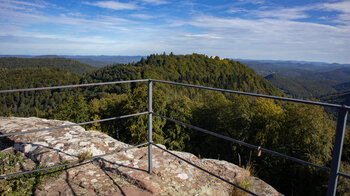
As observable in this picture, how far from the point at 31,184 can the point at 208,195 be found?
2086 mm

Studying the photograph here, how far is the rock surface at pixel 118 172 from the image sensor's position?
2.58 metres

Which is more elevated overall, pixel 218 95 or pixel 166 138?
pixel 218 95

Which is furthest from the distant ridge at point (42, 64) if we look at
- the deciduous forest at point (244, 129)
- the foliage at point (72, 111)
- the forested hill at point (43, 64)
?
the deciduous forest at point (244, 129)

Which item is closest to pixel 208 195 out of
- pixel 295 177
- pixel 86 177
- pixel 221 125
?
pixel 86 177

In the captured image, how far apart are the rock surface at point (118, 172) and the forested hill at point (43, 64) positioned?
6227 inches

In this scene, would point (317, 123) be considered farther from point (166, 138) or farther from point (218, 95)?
point (166, 138)

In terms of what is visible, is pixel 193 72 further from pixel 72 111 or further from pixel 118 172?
pixel 118 172

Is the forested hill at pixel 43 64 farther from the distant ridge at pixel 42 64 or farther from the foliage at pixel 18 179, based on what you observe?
the foliage at pixel 18 179

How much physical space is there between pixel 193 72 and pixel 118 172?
10156cm

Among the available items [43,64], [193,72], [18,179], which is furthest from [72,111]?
[43,64]

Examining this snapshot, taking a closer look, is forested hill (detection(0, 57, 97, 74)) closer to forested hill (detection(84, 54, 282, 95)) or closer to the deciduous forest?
forested hill (detection(84, 54, 282, 95))

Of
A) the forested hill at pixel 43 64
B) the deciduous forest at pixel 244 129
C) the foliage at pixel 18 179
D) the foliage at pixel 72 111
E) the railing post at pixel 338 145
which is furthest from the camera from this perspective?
the forested hill at pixel 43 64

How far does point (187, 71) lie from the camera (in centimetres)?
10331

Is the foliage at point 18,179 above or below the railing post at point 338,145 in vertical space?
below
